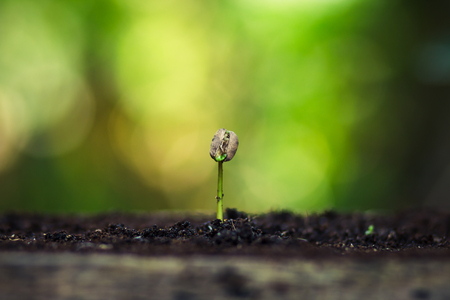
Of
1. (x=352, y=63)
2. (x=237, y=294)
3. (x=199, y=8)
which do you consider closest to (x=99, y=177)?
(x=199, y=8)

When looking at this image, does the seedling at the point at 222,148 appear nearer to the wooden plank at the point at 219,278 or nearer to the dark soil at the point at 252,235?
the dark soil at the point at 252,235

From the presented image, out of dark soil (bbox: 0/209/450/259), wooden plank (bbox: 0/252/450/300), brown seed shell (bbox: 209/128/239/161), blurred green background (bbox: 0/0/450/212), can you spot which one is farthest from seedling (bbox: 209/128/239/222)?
blurred green background (bbox: 0/0/450/212)

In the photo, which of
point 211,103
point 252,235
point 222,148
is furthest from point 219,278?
point 211,103

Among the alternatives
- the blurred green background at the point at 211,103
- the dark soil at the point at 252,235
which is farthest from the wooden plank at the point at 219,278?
the blurred green background at the point at 211,103

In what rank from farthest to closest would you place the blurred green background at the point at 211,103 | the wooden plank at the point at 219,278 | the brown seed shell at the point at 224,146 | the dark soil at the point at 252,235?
1. the blurred green background at the point at 211,103
2. the brown seed shell at the point at 224,146
3. the dark soil at the point at 252,235
4. the wooden plank at the point at 219,278

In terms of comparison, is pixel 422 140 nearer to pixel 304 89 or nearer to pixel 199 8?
pixel 304 89

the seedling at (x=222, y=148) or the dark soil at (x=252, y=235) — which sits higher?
the seedling at (x=222, y=148)

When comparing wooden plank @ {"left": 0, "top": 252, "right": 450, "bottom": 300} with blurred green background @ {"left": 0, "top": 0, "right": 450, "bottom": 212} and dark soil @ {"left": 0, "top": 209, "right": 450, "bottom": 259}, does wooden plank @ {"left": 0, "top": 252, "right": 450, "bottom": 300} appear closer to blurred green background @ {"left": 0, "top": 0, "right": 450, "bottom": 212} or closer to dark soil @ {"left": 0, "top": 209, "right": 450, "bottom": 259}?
dark soil @ {"left": 0, "top": 209, "right": 450, "bottom": 259}
